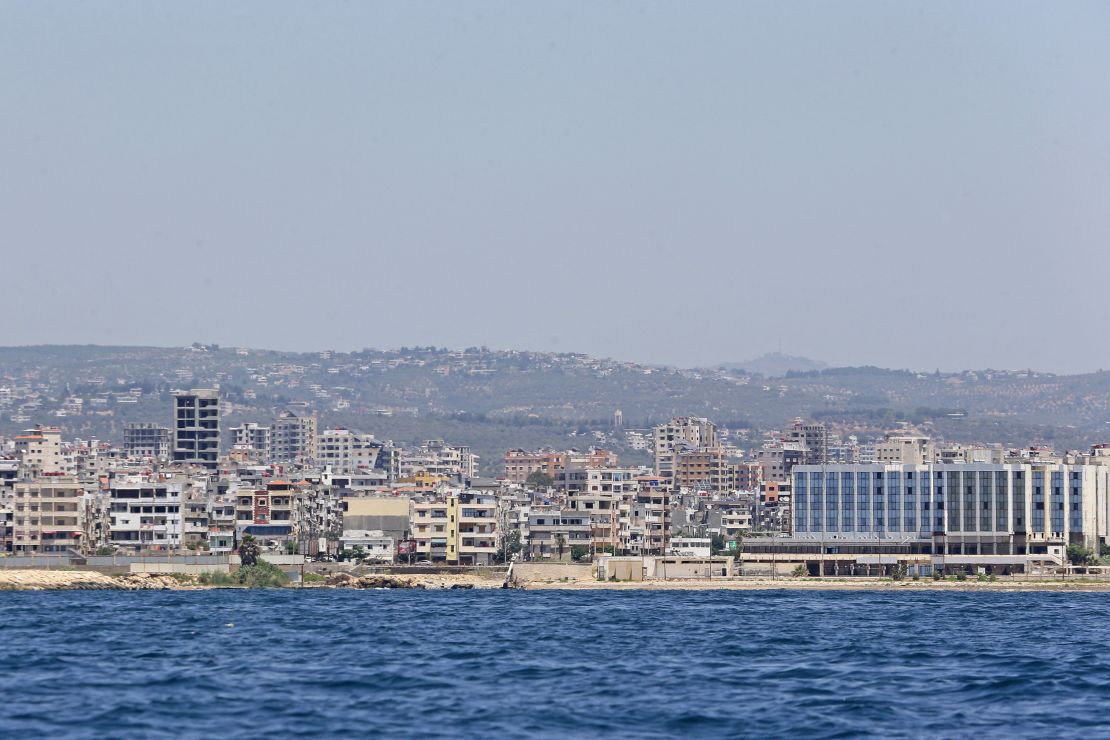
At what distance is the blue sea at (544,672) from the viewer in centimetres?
4447

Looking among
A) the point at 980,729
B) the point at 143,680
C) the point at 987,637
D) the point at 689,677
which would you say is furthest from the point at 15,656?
the point at 987,637

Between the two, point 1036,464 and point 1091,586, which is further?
point 1036,464

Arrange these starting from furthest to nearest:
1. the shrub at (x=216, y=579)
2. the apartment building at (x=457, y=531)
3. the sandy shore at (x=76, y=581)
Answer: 1. the apartment building at (x=457, y=531)
2. the shrub at (x=216, y=579)
3. the sandy shore at (x=76, y=581)

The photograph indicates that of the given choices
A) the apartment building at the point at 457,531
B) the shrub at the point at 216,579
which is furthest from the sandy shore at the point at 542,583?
the apartment building at the point at 457,531

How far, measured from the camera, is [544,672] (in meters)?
56.8

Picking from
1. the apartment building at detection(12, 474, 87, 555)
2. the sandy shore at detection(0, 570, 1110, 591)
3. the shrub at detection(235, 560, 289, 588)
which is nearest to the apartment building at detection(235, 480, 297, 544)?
the apartment building at detection(12, 474, 87, 555)

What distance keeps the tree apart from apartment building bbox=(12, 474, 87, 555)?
A: 1091cm

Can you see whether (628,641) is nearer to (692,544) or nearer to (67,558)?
(67,558)

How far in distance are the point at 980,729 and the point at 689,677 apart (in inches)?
501

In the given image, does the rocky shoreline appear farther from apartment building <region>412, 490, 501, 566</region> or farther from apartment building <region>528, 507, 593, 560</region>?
apartment building <region>528, 507, 593, 560</region>

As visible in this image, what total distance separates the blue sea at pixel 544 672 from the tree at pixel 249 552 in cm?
3251

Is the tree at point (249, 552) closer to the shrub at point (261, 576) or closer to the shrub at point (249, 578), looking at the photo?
the shrub at point (261, 576)

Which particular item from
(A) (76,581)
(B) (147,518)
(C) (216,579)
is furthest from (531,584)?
(B) (147,518)

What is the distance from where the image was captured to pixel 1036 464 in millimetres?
155875
